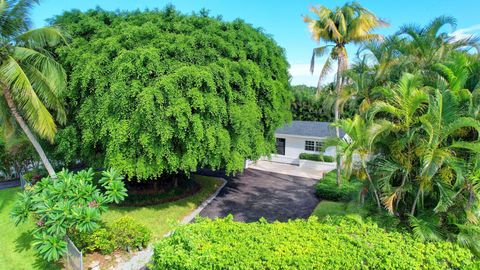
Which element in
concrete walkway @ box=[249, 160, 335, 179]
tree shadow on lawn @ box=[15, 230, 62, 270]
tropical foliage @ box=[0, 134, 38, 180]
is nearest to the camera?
tree shadow on lawn @ box=[15, 230, 62, 270]

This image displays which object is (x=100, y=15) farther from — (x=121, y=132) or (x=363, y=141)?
(x=363, y=141)

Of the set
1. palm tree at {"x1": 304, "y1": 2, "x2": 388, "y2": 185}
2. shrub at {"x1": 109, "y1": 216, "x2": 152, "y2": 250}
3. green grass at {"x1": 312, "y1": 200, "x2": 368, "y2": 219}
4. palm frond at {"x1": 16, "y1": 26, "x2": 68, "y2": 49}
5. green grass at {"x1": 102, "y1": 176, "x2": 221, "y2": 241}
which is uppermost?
palm tree at {"x1": 304, "y1": 2, "x2": 388, "y2": 185}

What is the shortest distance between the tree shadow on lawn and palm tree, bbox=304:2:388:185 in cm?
1174

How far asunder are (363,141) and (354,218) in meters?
2.14

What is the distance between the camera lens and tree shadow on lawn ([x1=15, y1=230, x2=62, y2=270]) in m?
8.11

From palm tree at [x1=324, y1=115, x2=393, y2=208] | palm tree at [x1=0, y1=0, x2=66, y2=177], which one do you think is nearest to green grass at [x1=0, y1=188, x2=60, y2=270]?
palm tree at [x1=0, y1=0, x2=66, y2=177]

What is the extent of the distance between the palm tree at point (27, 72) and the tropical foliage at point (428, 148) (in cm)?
1013

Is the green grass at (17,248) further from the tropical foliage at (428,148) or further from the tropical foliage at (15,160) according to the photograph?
the tropical foliage at (428,148)

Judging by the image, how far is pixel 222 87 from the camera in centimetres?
1089

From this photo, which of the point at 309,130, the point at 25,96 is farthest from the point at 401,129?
the point at 309,130

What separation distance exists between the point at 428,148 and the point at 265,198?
9236 mm

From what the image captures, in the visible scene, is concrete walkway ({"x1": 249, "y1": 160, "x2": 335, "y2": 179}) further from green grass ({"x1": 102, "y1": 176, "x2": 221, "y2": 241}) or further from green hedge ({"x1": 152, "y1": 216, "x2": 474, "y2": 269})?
green hedge ({"x1": 152, "y1": 216, "x2": 474, "y2": 269})

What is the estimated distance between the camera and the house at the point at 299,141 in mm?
22328

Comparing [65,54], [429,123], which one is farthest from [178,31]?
[429,123]
